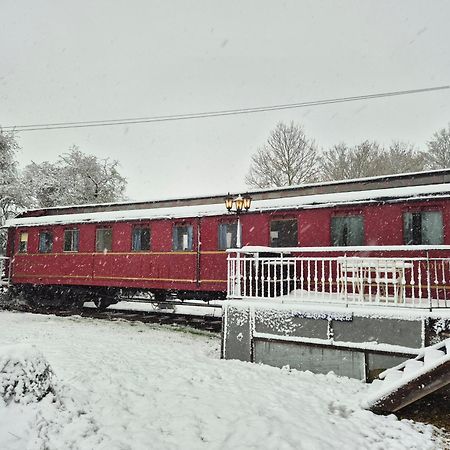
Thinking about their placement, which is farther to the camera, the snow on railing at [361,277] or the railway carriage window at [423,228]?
the railway carriage window at [423,228]

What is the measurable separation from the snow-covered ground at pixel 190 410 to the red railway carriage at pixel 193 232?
3.90m

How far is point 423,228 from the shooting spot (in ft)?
26.9

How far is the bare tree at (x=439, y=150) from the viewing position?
25969 millimetres

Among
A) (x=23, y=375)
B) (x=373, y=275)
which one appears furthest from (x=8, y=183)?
(x=23, y=375)

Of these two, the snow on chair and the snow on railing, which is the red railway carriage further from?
the snow on chair

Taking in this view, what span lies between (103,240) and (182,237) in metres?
3.21

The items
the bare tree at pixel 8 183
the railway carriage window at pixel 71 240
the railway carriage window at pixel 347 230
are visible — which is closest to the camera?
the railway carriage window at pixel 347 230

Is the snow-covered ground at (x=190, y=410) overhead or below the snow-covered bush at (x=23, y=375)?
below

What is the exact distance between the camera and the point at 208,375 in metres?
5.81

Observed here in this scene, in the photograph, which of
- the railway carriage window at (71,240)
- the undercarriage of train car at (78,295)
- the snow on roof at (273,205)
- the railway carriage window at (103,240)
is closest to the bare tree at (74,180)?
the undercarriage of train car at (78,295)

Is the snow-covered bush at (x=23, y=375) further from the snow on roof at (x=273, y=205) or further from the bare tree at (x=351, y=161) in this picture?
the bare tree at (x=351, y=161)

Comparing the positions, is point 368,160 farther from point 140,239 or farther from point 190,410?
point 190,410

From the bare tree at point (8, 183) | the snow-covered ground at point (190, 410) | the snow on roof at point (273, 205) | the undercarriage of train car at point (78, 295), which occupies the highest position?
the bare tree at point (8, 183)

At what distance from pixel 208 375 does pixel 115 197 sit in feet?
80.0
